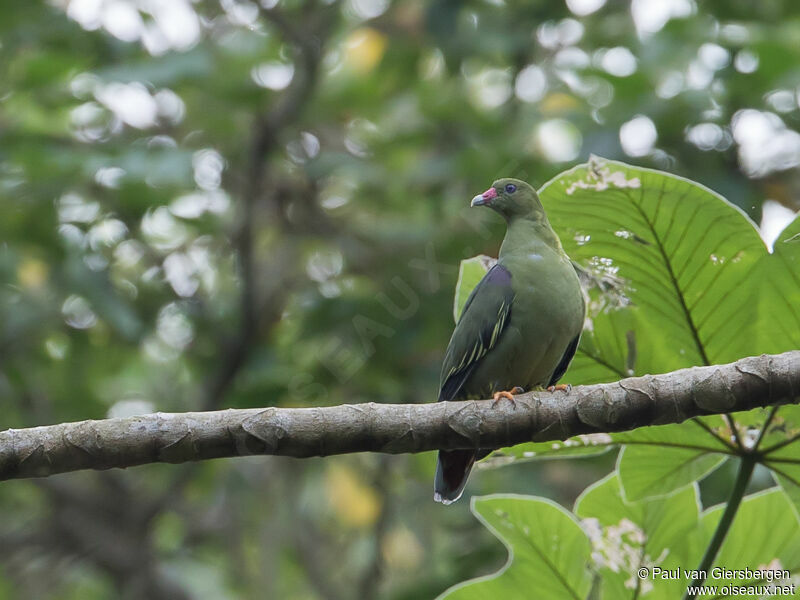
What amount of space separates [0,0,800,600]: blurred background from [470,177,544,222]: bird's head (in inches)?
51.2

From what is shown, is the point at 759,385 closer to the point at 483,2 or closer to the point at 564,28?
the point at 483,2

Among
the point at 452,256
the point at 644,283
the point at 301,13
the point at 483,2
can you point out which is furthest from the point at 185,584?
the point at 644,283

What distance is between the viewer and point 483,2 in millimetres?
5156

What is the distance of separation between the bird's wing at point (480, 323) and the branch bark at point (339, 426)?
648mm

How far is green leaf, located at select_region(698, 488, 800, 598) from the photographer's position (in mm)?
2445

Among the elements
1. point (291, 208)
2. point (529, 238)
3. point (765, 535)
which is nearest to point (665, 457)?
point (765, 535)

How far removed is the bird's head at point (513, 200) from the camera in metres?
2.98

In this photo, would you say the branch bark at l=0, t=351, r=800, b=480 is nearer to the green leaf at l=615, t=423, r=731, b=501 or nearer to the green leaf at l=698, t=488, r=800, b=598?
the green leaf at l=615, t=423, r=731, b=501

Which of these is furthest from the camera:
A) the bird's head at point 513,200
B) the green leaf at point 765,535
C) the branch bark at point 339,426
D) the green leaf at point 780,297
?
the bird's head at point 513,200

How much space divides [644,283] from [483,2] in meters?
3.17

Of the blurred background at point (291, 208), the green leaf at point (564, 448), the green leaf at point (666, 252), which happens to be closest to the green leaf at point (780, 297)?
the green leaf at point (666, 252)

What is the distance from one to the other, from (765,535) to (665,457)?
0.33m

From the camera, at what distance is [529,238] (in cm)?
287

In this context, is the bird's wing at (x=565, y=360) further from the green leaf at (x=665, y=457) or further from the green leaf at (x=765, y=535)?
the green leaf at (x=765, y=535)
